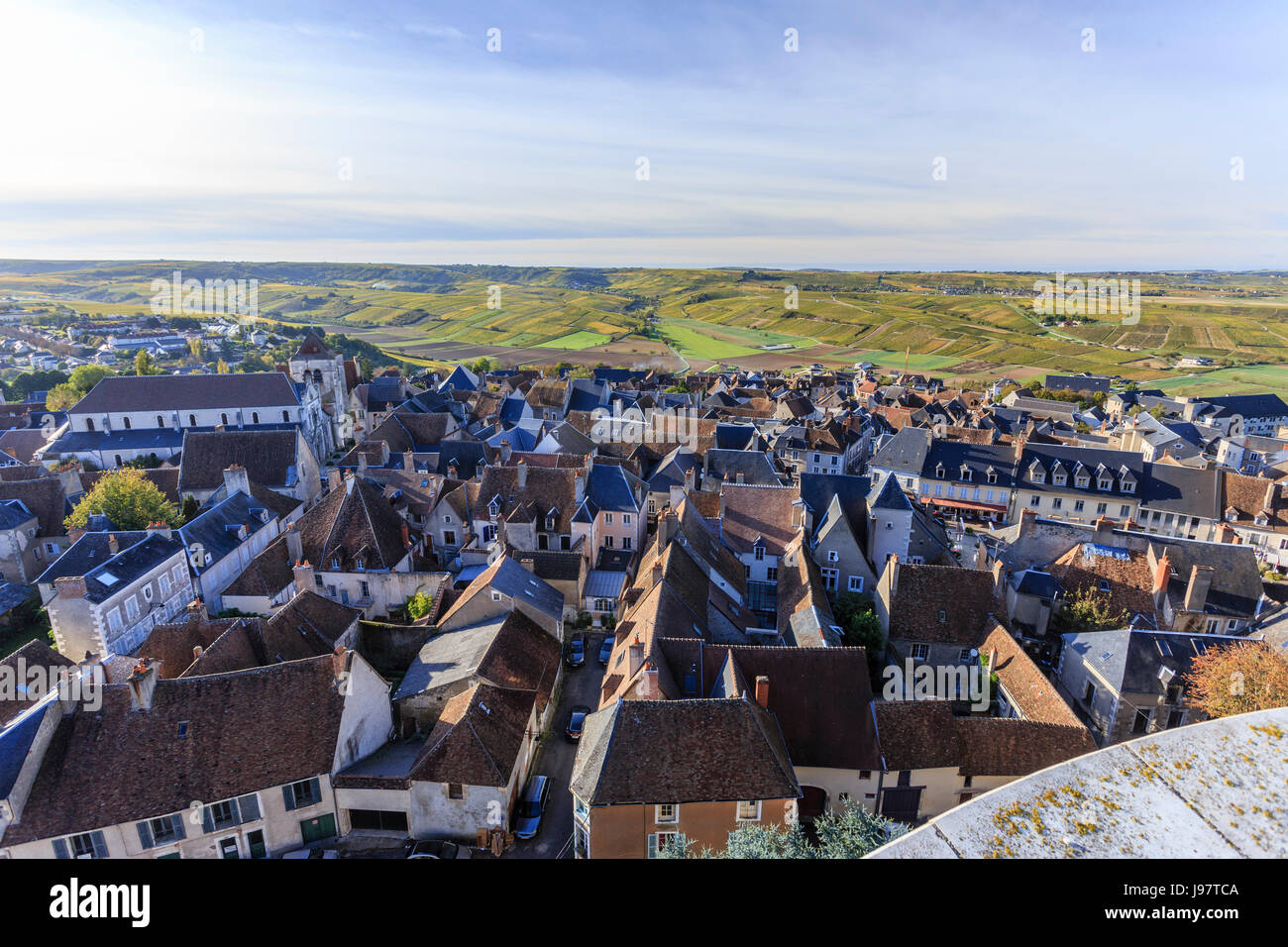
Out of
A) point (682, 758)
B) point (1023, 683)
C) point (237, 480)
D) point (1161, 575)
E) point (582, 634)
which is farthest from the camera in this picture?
point (237, 480)

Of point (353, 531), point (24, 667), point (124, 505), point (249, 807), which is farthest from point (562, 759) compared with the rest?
point (124, 505)

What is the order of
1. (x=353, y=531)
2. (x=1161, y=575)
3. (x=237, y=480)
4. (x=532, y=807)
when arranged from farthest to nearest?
(x=237, y=480)
(x=353, y=531)
(x=1161, y=575)
(x=532, y=807)

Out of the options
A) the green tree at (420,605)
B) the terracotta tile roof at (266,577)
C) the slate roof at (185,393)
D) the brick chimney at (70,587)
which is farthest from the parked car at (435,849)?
the slate roof at (185,393)

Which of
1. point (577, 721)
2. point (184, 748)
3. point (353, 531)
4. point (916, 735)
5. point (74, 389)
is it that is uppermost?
point (74, 389)

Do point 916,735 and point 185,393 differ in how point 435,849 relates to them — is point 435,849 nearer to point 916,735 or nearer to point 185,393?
point 916,735

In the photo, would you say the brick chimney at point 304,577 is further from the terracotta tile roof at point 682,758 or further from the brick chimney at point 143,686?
the terracotta tile roof at point 682,758
